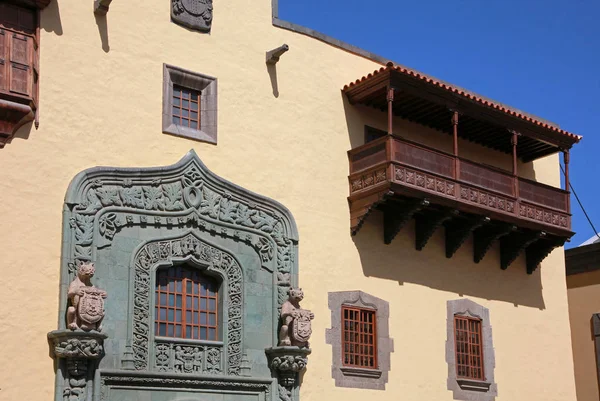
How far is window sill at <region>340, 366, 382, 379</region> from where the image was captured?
18.4 meters

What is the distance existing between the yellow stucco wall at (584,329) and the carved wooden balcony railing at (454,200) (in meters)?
4.09

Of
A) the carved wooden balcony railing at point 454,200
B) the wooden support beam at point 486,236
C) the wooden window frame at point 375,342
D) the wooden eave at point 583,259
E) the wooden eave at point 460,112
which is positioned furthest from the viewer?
the wooden eave at point 583,259

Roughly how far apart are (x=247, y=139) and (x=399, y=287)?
14.8 ft

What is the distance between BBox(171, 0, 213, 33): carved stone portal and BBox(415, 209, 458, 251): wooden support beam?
6029 mm

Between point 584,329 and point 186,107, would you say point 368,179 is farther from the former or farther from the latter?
point 584,329

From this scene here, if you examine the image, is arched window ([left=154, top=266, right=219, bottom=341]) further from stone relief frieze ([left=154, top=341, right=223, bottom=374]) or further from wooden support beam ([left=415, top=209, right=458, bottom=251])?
wooden support beam ([left=415, top=209, right=458, bottom=251])

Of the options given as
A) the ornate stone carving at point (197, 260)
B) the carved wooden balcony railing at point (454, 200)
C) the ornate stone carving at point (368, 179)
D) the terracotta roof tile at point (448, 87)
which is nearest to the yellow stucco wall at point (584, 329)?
the carved wooden balcony railing at point (454, 200)

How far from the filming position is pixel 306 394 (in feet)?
58.2

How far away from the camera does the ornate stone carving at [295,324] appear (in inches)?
682

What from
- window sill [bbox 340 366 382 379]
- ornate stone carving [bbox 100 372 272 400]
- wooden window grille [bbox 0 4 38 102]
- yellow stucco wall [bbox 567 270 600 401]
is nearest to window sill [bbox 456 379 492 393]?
window sill [bbox 340 366 382 379]

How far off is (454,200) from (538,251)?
4095mm

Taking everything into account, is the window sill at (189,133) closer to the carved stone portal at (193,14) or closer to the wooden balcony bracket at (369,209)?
the carved stone portal at (193,14)

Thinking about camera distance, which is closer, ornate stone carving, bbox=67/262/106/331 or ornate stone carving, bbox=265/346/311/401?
ornate stone carving, bbox=67/262/106/331

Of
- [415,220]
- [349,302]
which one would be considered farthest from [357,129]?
[349,302]
